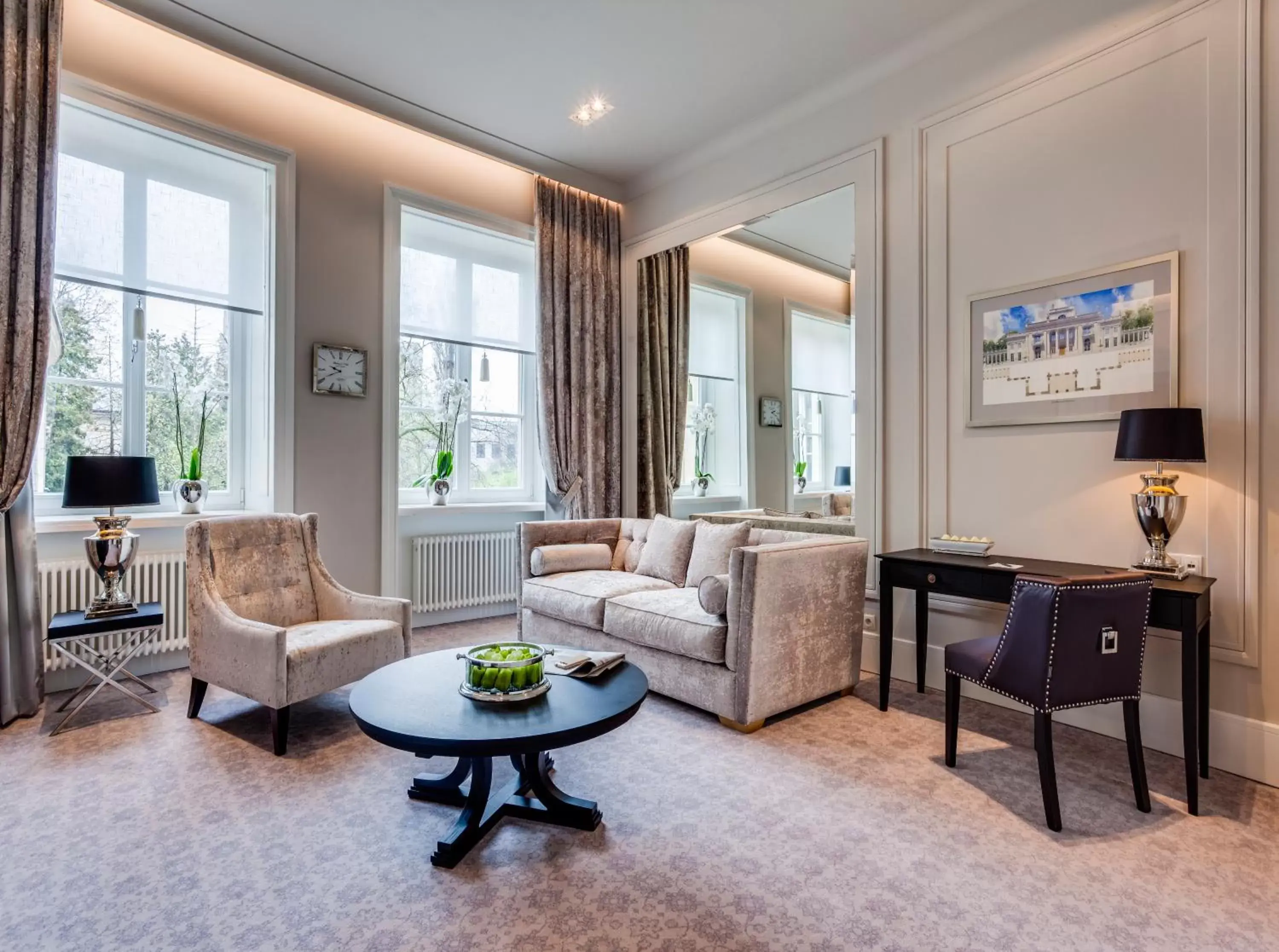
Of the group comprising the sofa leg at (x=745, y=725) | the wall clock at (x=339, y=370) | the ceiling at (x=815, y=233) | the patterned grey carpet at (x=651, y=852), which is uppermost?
the ceiling at (x=815, y=233)

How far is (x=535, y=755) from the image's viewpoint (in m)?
2.12

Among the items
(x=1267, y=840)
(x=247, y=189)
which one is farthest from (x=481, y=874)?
(x=247, y=189)

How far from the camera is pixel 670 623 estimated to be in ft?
9.84

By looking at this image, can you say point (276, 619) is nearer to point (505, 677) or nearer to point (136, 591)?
point (136, 591)

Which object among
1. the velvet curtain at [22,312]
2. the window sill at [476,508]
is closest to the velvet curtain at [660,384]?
the window sill at [476,508]

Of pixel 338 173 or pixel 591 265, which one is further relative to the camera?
pixel 591 265

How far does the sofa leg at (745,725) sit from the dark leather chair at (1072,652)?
952mm

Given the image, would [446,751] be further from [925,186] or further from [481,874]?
[925,186]

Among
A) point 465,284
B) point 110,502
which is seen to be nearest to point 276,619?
point 110,502

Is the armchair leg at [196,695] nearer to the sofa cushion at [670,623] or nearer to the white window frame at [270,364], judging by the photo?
the white window frame at [270,364]

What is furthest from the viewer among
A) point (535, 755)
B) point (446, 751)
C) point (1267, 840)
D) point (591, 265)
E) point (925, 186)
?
point (591, 265)

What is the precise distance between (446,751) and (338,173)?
3780 mm

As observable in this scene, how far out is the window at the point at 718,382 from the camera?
200 inches

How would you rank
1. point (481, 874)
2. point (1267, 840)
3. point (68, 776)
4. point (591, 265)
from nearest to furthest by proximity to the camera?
point (481, 874), point (1267, 840), point (68, 776), point (591, 265)
